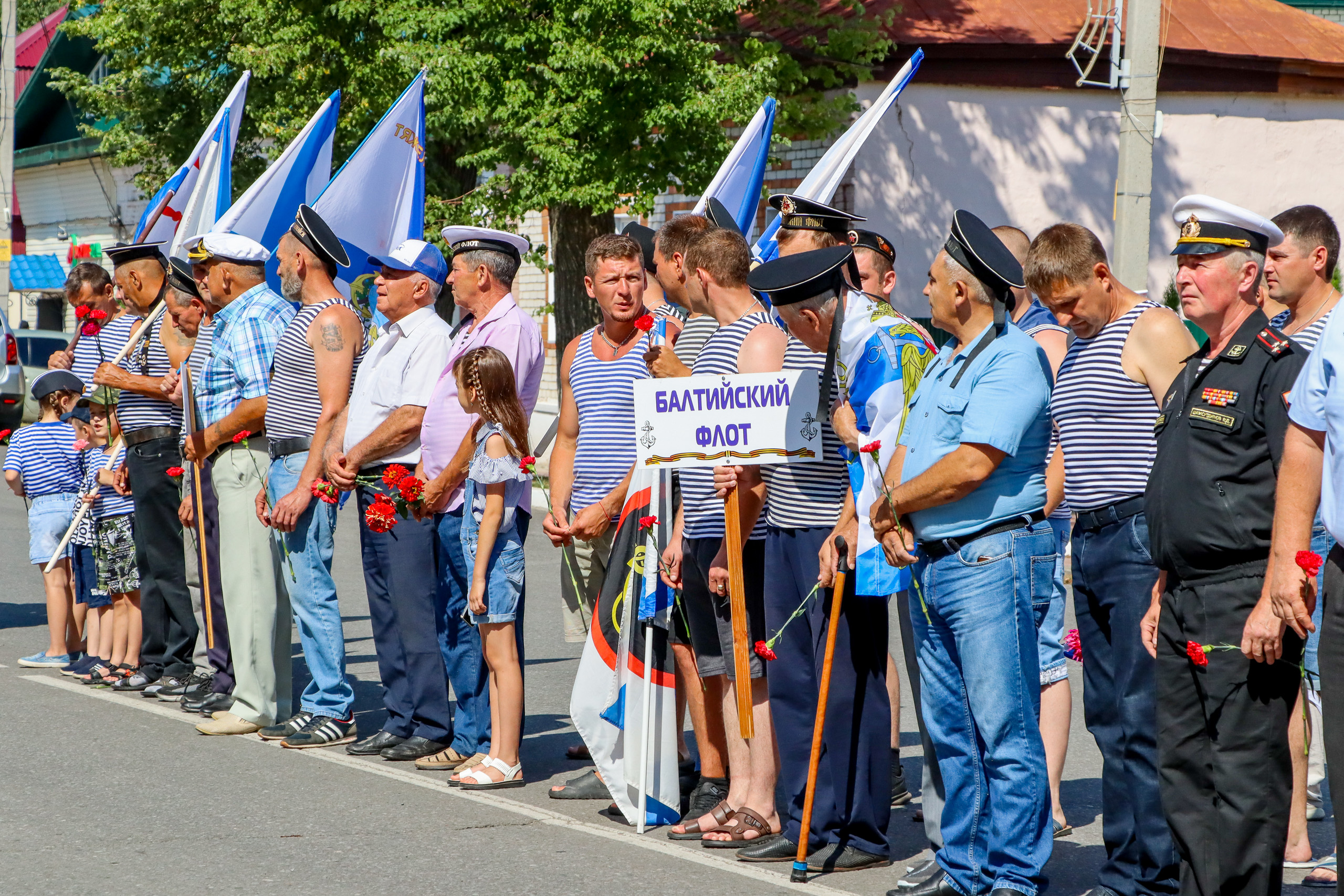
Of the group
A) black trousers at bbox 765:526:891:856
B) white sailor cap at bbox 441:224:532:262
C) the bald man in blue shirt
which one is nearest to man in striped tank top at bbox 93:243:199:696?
white sailor cap at bbox 441:224:532:262

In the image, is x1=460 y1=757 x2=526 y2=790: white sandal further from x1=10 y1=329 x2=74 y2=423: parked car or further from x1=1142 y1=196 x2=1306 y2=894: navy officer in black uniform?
x1=10 y1=329 x2=74 y2=423: parked car

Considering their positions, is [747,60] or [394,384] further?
[747,60]

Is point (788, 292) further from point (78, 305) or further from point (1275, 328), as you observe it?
point (78, 305)

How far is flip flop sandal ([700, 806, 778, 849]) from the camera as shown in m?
5.58

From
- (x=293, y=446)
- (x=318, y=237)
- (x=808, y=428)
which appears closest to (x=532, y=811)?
(x=808, y=428)

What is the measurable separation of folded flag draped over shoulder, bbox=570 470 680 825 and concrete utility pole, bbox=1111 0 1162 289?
23.7 ft

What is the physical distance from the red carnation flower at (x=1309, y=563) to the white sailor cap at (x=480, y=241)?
3862mm

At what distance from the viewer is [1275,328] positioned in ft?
14.2

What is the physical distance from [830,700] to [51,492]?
5.79 meters

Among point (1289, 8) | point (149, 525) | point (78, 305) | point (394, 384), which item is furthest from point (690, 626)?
point (1289, 8)

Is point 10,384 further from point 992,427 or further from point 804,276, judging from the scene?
point 992,427

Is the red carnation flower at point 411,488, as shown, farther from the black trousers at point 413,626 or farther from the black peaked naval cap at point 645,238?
the black peaked naval cap at point 645,238

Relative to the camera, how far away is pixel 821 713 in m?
5.09

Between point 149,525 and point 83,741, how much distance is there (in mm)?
1524
